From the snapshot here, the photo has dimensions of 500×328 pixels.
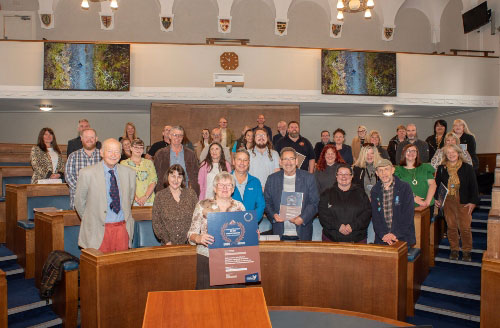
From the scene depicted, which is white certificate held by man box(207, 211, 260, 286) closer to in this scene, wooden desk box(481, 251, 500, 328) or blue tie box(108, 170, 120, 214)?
blue tie box(108, 170, 120, 214)

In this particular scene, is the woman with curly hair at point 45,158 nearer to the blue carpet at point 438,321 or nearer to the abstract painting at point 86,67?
the abstract painting at point 86,67

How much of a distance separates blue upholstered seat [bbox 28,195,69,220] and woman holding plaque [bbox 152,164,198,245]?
100 inches

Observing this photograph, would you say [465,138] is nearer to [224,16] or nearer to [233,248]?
[233,248]

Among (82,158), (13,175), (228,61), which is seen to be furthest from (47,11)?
(82,158)

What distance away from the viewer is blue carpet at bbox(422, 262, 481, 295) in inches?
196

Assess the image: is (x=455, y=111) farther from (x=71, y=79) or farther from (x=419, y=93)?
(x=71, y=79)

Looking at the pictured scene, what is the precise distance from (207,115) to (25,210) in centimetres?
696

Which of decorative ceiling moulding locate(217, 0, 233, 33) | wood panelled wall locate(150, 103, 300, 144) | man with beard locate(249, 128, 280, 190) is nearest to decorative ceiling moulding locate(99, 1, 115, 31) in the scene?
wood panelled wall locate(150, 103, 300, 144)

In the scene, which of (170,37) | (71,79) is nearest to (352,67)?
(170,37)

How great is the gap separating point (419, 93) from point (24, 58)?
30.0ft

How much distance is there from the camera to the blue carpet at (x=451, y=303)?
15.4ft

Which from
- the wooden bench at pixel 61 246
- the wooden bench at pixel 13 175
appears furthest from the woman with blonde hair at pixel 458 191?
the wooden bench at pixel 13 175

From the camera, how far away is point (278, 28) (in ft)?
39.8

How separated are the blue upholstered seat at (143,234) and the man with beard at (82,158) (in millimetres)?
724
